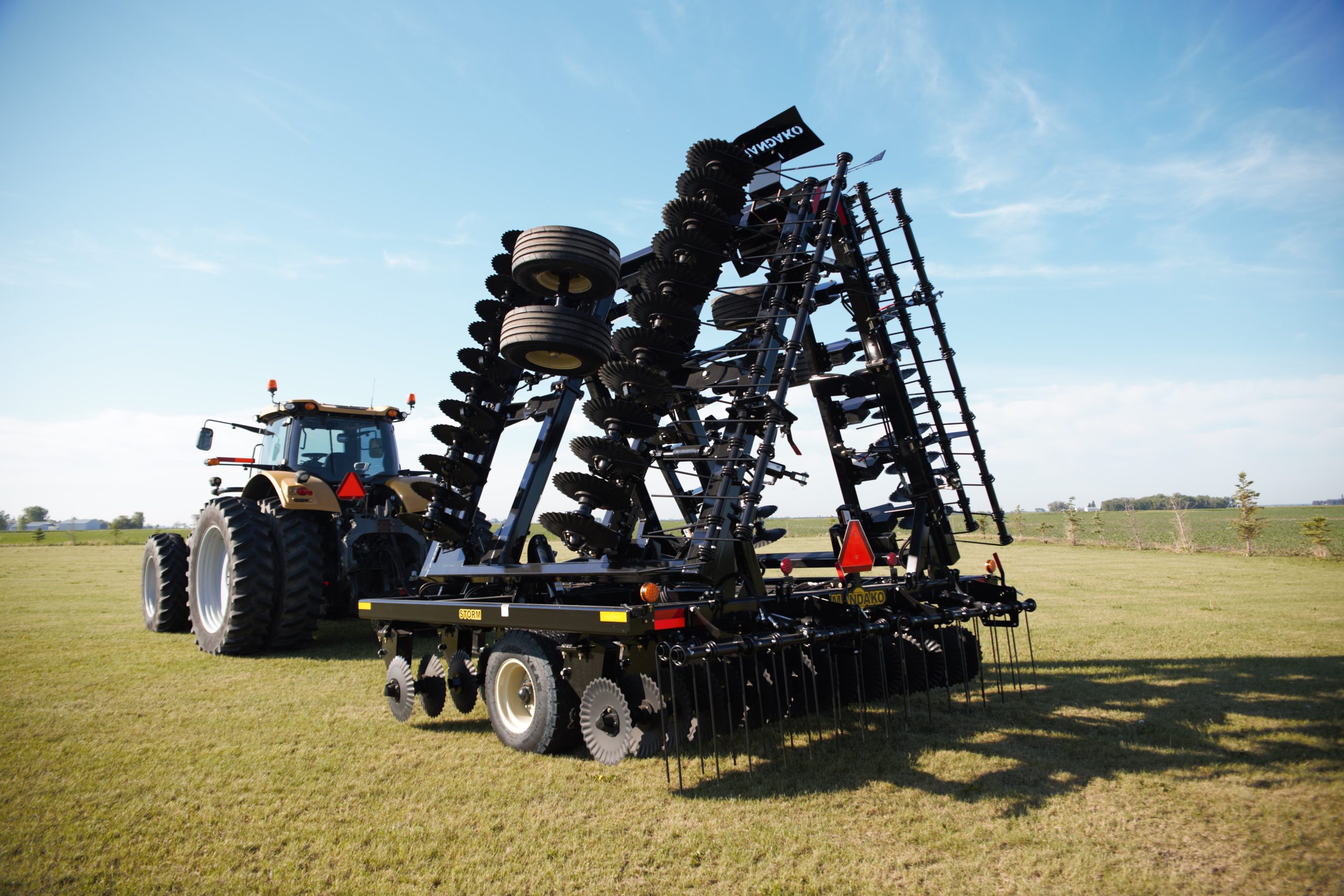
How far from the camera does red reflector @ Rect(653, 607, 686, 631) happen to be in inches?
156

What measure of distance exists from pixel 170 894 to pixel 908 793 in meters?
3.33

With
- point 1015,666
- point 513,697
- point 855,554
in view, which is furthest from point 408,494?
point 1015,666

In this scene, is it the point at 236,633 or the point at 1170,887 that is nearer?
the point at 1170,887

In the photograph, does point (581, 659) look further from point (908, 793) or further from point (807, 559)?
point (807, 559)

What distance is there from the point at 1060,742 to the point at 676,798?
104 inches

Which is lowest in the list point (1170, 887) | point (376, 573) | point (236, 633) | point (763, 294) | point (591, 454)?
point (1170, 887)

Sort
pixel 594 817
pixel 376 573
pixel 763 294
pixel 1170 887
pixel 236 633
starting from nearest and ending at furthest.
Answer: pixel 1170 887 < pixel 594 817 < pixel 763 294 < pixel 236 633 < pixel 376 573

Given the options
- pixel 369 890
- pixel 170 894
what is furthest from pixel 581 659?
pixel 170 894

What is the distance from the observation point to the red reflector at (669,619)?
397cm

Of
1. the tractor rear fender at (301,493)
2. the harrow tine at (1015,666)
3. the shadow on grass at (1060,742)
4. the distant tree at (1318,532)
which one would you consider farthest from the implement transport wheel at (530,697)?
the distant tree at (1318,532)

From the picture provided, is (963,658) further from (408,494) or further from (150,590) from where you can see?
(150,590)

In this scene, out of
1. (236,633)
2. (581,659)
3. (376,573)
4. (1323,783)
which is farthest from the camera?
(376,573)

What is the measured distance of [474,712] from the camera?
5957 millimetres

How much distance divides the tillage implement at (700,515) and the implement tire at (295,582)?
260 centimetres
